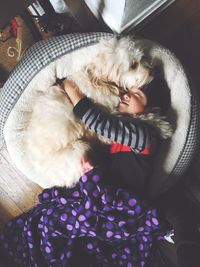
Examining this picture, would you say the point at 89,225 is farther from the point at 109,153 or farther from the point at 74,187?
the point at 109,153

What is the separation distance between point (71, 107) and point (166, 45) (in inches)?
25.9

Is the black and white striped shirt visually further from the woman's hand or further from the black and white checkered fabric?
the black and white checkered fabric

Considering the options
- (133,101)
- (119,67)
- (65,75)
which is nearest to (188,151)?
(133,101)

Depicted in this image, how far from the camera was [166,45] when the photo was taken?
1584mm

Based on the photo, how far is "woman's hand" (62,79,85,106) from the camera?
3.76 feet

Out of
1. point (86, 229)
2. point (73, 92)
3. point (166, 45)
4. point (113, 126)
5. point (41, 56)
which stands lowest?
point (86, 229)

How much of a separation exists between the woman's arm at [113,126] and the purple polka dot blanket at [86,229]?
16 centimetres

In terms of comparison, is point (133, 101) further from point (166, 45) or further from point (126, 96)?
point (166, 45)

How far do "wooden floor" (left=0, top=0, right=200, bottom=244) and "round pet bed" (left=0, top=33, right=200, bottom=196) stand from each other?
353 millimetres

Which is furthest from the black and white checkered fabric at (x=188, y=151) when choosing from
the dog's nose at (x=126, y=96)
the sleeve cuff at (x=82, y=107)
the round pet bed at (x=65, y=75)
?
the sleeve cuff at (x=82, y=107)

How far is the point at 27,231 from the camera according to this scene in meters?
1.37

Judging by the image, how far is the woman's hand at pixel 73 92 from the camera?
1.15 metres

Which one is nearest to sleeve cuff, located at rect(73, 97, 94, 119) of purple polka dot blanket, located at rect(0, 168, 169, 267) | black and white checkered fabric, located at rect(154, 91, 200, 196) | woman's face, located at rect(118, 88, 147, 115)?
woman's face, located at rect(118, 88, 147, 115)

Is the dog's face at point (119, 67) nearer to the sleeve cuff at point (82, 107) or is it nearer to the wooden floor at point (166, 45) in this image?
the sleeve cuff at point (82, 107)
